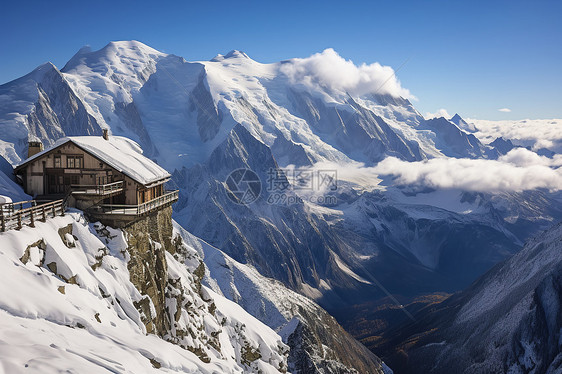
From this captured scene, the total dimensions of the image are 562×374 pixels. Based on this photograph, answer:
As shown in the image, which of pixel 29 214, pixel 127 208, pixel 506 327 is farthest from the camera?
pixel 506 327

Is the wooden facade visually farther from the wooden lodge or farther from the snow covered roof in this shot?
the snow covered roof

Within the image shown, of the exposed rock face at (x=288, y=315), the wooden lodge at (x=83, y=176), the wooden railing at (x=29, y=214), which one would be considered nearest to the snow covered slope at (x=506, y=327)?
the exposed rock face at (x=288, y=315)

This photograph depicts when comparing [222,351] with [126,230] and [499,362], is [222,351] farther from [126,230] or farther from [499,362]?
[499,362]

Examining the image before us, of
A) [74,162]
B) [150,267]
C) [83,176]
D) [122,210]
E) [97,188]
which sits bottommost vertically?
[150,267]

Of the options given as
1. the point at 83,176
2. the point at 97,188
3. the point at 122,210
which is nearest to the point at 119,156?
the point at 83,176

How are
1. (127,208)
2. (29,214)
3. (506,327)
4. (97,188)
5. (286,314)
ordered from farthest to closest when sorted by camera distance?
(506,327), (286,314), (127,208), (97,188), (29,214)

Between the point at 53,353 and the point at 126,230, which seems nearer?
the point at 53,353

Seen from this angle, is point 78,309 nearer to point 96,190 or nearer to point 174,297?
point 96,190

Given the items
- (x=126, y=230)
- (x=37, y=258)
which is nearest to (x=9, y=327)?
(x=37, y=258)
